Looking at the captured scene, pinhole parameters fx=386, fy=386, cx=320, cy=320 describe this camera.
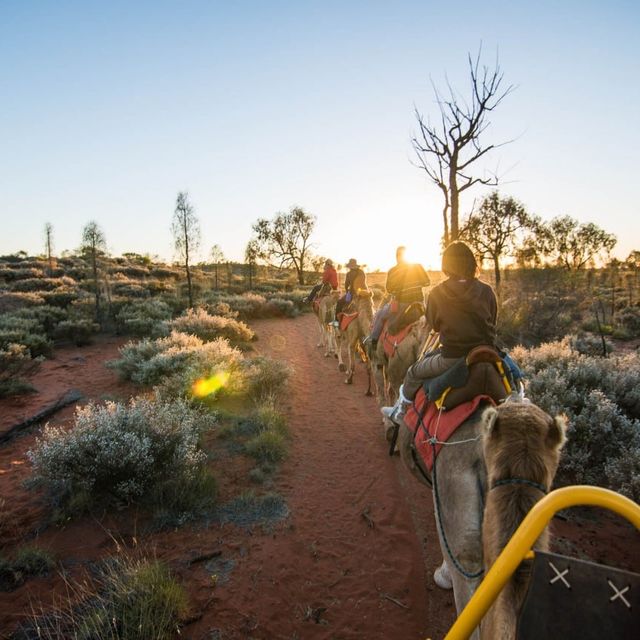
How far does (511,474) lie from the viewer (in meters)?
1.70

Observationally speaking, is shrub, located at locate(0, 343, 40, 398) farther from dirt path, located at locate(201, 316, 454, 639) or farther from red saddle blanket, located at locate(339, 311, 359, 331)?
red saddle blanket, located at locate(339, 311, 359, 331)

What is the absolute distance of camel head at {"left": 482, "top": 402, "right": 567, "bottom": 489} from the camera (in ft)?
5.58

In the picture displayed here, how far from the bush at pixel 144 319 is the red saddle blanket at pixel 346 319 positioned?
8647mm

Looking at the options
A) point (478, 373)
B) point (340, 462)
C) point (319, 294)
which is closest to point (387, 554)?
point (340, 462)

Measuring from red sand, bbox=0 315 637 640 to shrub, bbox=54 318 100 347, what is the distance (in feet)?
31.3

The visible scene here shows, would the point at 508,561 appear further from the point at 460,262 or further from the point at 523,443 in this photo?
the point at 460,262

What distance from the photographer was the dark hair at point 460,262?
3.60m

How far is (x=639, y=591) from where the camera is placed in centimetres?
96

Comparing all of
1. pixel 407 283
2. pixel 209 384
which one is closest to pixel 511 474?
pixel 407 283

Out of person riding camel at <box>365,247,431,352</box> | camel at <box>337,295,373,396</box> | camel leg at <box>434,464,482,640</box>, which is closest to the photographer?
camel leg at <box>434,464,482,640</box>

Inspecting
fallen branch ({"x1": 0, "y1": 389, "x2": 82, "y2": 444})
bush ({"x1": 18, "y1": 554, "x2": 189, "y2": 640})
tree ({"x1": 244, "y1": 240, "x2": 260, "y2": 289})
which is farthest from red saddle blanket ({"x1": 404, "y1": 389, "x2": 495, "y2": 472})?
tree ({"x1": 244, "y1": 240, "x2": 260, "y2": 289})

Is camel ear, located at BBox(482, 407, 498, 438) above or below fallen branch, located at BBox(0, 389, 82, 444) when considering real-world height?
above

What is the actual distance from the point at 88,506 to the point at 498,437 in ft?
18.3

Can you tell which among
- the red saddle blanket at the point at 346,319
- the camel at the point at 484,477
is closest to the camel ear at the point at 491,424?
the camel at the point at 484,477
